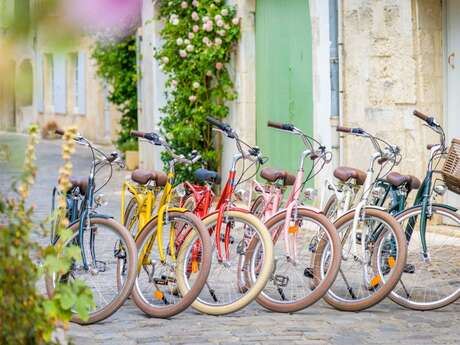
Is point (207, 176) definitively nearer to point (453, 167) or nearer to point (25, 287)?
point (453, 167)

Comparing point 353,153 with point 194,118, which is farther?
point 194,118

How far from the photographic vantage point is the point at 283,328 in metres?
5.40

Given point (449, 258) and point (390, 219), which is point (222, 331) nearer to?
point (390, 219)

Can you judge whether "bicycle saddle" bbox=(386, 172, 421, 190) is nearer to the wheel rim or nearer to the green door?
the wheel rim

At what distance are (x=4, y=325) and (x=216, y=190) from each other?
Answer: 448 inches

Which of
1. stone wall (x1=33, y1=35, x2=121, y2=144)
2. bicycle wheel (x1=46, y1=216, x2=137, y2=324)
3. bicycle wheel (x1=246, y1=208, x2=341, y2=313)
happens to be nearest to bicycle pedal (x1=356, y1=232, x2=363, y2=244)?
bicycle wheel (x1=246, y1=208, x2=341, y2=313)

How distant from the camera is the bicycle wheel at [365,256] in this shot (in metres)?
5.70

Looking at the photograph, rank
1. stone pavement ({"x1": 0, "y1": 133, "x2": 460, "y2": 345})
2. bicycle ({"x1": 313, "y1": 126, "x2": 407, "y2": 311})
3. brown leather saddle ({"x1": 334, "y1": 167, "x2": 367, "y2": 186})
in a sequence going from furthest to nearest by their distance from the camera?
1. brown leather saddle ({"x1": 334, "y1": 167, "x2": 367, "y2": 186})
2. bicycle ({"x1": 313, "y1": 126, "x2": 407, "y2": 311})
3. stone pavement ({"x1": 0, "y1": 133, "x2": 460, "y2": 345})

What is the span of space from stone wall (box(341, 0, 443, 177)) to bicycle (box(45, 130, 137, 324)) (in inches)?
177

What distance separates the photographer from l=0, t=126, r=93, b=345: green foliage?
240cm

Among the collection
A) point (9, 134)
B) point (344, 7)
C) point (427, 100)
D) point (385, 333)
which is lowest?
point (385, 333)

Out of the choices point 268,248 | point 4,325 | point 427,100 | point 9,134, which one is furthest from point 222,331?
point 427,100

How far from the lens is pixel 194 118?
13.6m

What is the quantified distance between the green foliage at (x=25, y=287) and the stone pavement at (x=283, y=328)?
2.52 m
